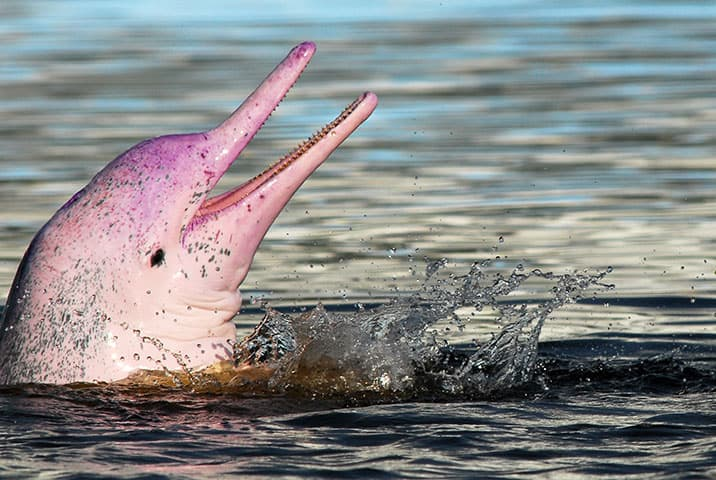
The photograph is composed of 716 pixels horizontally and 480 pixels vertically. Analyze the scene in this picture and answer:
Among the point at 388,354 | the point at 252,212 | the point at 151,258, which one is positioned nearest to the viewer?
the point at 151,258

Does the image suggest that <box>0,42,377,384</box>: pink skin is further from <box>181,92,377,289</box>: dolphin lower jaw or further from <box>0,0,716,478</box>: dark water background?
<box>0,0,716,478</box>: dark water background

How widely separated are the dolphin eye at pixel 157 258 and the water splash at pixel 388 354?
0.69 meters

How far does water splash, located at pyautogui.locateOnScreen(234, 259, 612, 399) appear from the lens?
8.41 meters

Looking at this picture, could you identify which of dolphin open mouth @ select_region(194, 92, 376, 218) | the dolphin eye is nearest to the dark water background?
the dolphin eye

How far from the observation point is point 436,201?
13.8 meters

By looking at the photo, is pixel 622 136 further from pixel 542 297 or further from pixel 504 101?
pixel 542 297

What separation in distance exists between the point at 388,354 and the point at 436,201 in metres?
5.25

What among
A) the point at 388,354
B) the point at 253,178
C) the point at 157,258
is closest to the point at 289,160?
the point at 253,178

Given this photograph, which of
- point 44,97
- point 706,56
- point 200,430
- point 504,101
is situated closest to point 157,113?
point 44,97

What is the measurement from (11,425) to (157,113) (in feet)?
38.5

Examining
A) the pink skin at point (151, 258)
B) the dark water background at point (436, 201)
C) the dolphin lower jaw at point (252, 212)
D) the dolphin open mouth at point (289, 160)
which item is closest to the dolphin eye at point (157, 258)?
the pink skin at point (151, 258)

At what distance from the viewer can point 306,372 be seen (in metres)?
8.58

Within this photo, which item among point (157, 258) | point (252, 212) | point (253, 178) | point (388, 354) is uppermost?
point (253, 178)

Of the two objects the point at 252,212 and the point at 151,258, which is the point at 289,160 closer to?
the point at 252,212
